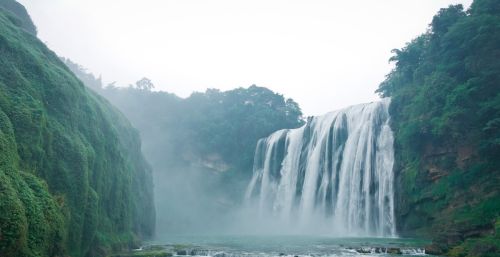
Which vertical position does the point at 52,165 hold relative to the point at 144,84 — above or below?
below

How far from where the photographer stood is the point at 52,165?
14.5 meters

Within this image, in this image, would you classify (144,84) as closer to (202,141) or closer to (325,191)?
(202,141)

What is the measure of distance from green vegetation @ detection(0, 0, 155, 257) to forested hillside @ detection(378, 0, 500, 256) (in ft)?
56.1

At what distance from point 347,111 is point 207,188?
2656 centimetres

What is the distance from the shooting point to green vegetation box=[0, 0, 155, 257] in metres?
10.4

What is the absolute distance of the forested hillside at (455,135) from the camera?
2339 cm

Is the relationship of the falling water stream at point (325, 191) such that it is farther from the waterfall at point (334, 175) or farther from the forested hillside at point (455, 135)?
the forested hillside at point (455, 135)

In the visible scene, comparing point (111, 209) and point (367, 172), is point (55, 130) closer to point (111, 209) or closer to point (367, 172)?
point (111, 209)

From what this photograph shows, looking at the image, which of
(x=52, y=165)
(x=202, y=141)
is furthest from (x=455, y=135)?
(x=202, y=141)

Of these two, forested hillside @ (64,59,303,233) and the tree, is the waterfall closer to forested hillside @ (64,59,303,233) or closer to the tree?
forested hillside @ (64,59,303,233)

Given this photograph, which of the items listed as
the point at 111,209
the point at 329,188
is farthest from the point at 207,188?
the point at 111,209

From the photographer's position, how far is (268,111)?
199ft

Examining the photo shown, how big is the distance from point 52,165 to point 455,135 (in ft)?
78.2

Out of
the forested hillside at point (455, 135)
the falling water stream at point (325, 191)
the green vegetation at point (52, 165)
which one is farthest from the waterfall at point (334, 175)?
the green vegetation at point (52, 165)
